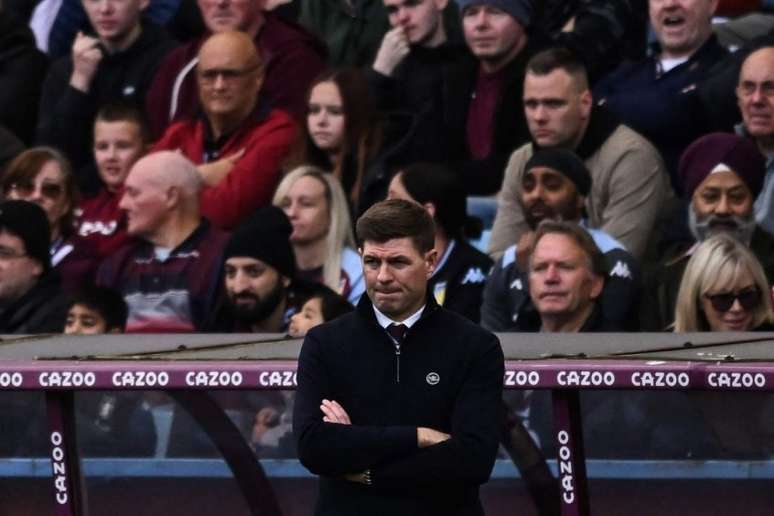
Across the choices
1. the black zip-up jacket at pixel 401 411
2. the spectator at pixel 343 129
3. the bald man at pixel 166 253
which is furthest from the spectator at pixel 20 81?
the black zip-up jacket at pixel 401 411

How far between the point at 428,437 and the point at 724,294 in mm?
2619

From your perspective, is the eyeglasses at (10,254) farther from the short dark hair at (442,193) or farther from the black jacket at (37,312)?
the short dark hair at (442,193)

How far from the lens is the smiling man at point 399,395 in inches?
192

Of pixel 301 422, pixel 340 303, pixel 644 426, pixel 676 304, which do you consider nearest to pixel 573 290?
pixel 676 304

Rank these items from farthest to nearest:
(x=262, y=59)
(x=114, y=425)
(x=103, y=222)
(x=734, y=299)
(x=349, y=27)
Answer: (x=349, y=27) < (x=262, y=59) < (x=103, y=222) < (x=734, y=299) < (x=114, y=425)

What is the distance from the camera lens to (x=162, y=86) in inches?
411

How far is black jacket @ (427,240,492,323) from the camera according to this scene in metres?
8.05

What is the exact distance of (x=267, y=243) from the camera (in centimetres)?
834

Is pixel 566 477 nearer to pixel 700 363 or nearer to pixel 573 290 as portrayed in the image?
pixel 700 363

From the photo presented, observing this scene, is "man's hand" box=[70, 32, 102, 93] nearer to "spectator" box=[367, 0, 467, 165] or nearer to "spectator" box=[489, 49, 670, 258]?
"spectator" box=[367, 0, 467, 165]

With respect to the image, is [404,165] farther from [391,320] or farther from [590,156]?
[391,320]

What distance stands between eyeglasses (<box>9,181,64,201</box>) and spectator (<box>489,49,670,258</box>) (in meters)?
2.16

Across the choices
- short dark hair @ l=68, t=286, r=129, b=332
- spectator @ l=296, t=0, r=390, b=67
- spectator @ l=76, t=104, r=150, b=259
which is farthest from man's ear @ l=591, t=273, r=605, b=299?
spectator @ l=296, t=0, r=390, b=67

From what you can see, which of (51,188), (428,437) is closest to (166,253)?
(51,188)
